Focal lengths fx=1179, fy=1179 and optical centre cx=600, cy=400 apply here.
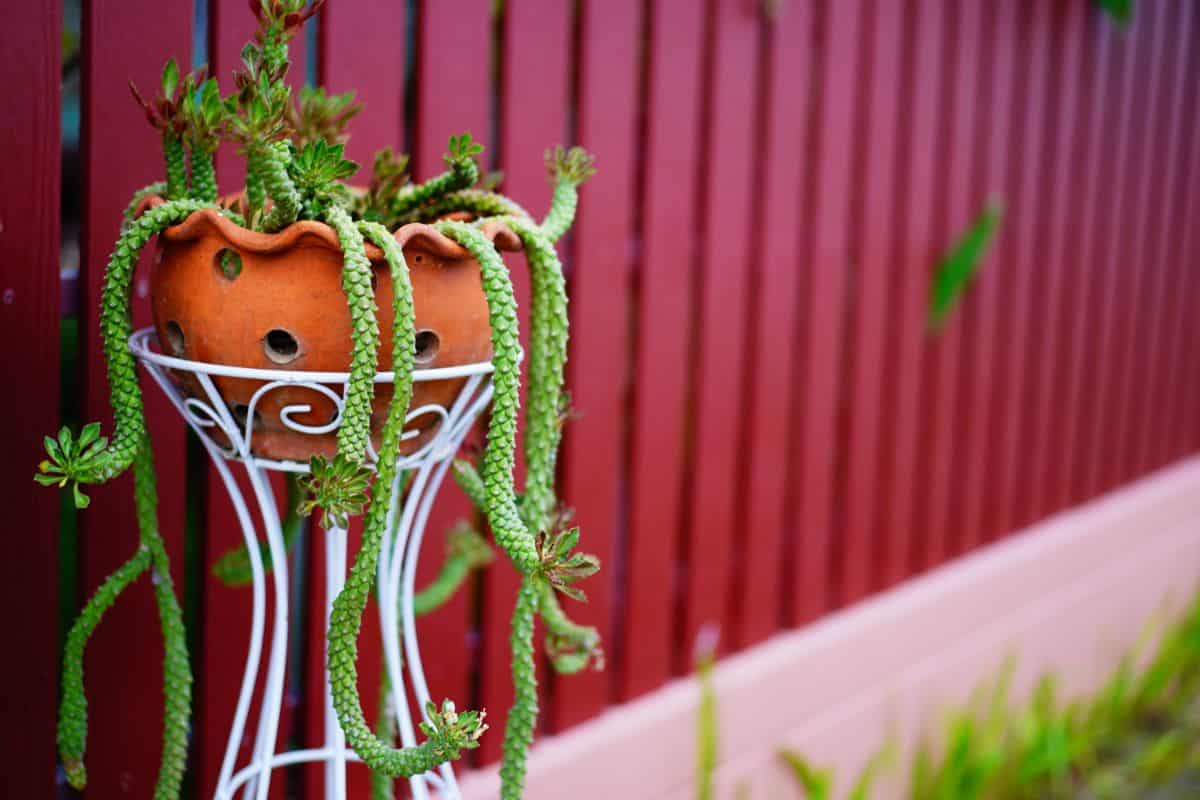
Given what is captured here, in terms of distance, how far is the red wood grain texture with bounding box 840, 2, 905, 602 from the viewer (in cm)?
277

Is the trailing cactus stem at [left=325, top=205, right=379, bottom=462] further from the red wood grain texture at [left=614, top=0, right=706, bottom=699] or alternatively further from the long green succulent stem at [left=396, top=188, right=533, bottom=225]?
the red wood grain texture at [left=614, top=0, right=706, bottom=699]

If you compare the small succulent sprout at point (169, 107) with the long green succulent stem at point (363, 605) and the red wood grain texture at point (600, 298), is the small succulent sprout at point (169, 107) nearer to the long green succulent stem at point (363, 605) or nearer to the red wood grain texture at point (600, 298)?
the long green succulent stem at point (363, 605)

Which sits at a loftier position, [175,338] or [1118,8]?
[1118,8]

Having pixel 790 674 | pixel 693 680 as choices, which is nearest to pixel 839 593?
pixel 790 674

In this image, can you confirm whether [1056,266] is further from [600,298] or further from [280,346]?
[280,346]

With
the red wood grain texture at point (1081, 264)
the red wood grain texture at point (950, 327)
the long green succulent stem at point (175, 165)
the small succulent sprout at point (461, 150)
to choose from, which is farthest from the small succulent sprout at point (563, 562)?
the red wood grain texture at point (1081, 264)

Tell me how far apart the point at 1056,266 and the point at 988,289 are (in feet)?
1.36

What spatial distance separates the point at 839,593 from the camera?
291 centimetres

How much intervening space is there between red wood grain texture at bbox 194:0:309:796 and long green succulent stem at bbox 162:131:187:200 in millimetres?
393

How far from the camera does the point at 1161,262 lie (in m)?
4.07

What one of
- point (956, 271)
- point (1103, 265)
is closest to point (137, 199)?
point (956, 271)

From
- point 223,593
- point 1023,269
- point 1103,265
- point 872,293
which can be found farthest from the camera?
point 1103,265

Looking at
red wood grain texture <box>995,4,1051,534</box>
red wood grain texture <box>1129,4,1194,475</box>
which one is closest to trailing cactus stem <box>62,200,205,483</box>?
red wood grain texture <box>995,4,1051,534</box>

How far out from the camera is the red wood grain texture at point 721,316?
2.37 metres
